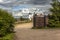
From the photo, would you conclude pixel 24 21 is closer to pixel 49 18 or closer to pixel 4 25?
pixel 49 18

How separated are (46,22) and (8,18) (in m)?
7.15

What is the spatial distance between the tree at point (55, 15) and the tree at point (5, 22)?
6.44 meters

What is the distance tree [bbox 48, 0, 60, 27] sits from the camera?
2280cm

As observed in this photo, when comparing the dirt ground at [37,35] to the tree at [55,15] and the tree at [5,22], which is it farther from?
the tree at [55,15]

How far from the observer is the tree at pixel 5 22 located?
14.7 metres

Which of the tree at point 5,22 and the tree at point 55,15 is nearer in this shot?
the tree at point 5,22

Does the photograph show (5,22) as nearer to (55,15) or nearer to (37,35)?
(37,35)

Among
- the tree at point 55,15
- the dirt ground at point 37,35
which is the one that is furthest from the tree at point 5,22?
the tree at point 55,15

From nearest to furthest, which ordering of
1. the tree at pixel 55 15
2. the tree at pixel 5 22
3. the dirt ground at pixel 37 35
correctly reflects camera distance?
1. the dirt ground at pixel 37 35
2. the tree at pixel 5 22
3. the tree at pixel 55 15

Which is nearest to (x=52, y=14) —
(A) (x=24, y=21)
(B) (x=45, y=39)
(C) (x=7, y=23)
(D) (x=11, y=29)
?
(A) (x=24, y=21)

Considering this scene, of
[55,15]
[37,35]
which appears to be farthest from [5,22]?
[55,15]

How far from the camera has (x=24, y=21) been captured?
28.0 meters

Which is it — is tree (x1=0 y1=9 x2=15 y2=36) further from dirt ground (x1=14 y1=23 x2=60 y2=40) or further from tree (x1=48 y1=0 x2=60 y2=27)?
tree (x1=48 y1=0 x2=60 y2=27)

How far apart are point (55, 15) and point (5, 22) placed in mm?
9559
